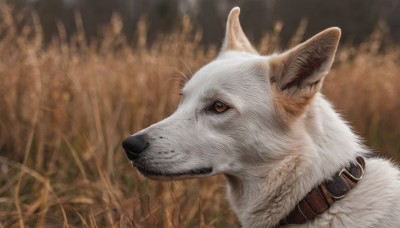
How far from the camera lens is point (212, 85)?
2393mm

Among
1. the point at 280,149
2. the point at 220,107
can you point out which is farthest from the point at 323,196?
the point at 220,107

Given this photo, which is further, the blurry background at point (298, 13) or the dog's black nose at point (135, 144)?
the blurry background at point (298, 13)

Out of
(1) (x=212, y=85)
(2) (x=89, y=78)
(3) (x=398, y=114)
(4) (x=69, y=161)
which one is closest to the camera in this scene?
(1) (x=212, y=85)

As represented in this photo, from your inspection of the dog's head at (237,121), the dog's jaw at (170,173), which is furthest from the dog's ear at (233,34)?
the dog's jaw at (170,173)

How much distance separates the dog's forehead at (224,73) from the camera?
2.40 m

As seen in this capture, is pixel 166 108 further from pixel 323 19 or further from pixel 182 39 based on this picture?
pixel 323 19

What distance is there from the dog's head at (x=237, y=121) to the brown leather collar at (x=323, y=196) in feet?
0.78

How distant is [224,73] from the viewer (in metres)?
2.42

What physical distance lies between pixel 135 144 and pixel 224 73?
56 cm

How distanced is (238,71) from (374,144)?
3.56 metres

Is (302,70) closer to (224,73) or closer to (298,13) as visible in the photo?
(224,73)

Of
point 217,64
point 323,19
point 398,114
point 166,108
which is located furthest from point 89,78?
point 323,19

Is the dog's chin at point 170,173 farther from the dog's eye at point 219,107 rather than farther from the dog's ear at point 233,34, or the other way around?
the dog's ear at point 233,34

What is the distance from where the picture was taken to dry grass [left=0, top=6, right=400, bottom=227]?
10.5ft
